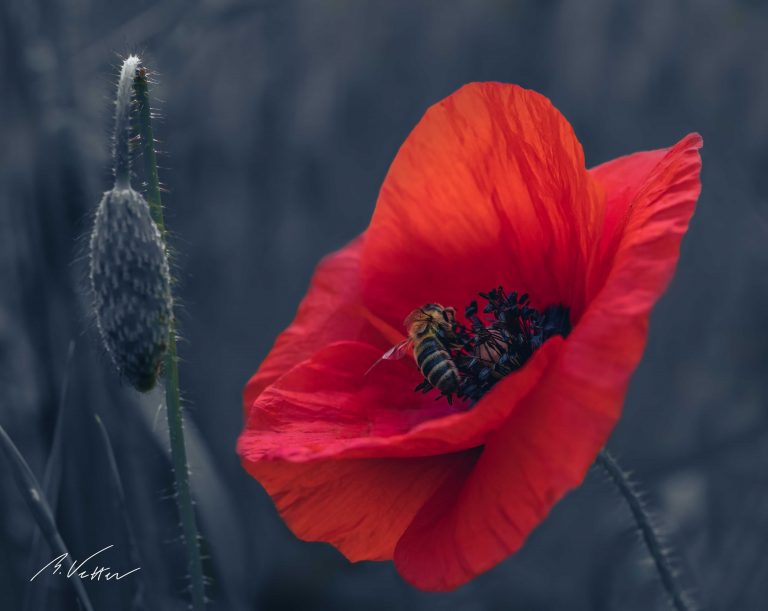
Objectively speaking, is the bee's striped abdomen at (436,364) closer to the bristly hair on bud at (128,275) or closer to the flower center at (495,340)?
the flower center at (495,340)

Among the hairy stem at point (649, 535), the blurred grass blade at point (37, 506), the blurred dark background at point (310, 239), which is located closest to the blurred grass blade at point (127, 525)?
the blurred grass blade at point (37, 506)

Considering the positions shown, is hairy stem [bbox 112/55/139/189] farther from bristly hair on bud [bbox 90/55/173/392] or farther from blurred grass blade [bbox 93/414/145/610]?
blurred grass blade [bbox 93/414/145/610]

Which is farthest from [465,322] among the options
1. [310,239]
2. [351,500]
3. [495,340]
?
[310,239]

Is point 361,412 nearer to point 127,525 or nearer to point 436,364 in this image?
point 436,364

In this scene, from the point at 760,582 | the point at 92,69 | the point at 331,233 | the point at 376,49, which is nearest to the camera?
the point at 760,582

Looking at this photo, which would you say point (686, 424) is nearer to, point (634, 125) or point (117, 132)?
point (634, 125)

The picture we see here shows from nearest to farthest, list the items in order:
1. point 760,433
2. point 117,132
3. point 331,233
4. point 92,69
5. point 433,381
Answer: point 117,132
point 433,381
point 760,433
point 92,69
point 331,233

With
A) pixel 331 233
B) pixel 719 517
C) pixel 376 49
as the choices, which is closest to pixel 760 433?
pixel 719 517

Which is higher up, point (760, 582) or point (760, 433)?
A: point (760, 433)
